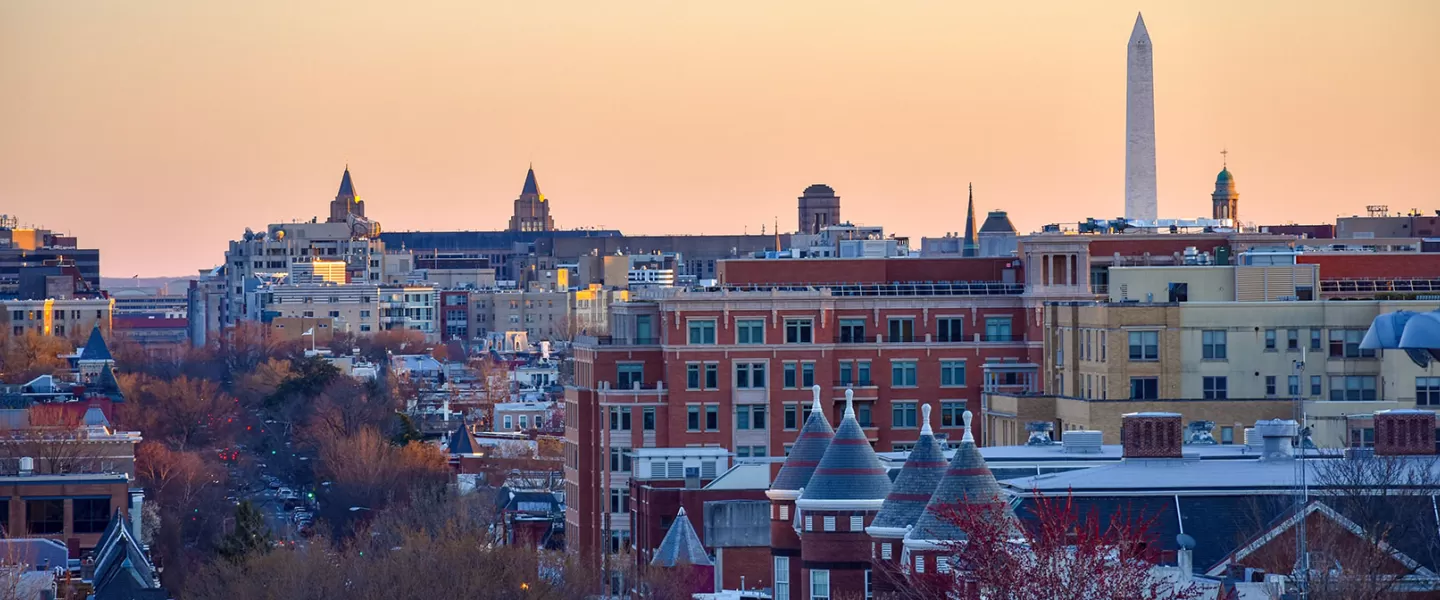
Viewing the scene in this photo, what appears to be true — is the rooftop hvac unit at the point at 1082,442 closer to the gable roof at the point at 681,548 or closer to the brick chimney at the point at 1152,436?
the brick chimney at the point at 1152,436

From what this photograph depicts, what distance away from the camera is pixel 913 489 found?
221ft

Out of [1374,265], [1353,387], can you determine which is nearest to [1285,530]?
[1353,387]

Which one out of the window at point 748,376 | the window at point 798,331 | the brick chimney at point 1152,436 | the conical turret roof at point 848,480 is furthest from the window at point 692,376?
the conical turret roof at point 848,480

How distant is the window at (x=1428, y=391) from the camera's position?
102375 mm

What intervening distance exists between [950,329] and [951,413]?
2797 mm

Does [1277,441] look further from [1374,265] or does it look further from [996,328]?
[1374,265]

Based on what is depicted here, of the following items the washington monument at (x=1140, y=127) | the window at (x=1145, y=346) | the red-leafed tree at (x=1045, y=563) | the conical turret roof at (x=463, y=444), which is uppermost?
the washington monument at (x=1140, y=127)

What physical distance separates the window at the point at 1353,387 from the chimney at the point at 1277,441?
26567 millimetres

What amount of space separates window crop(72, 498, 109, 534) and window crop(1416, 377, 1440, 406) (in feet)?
148

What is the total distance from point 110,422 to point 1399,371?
349ft

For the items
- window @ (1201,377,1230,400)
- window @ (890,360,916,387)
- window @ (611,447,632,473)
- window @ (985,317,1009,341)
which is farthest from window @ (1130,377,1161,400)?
window @ (611,447,632,473)

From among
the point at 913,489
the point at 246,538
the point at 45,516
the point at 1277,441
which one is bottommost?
the point at 246,538

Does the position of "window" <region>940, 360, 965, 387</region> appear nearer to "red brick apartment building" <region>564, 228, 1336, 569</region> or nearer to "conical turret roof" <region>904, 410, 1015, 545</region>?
"red brick apartment building" <region>564, 228, 1336, 569</region>

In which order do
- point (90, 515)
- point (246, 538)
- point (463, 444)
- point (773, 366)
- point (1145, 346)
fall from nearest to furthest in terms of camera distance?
point (1145, 346)
point (246, 538)
point (773, 366)
point (90, 515)
point (463, 444)
